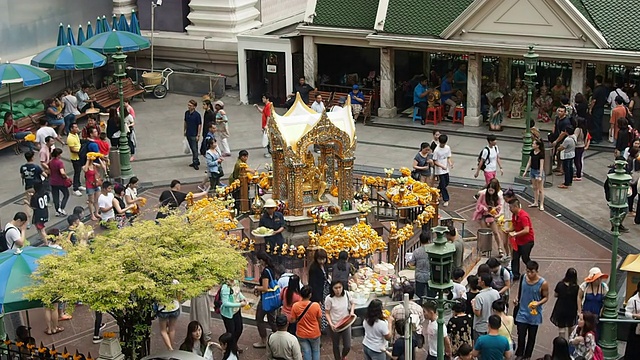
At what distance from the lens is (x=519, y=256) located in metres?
19.3

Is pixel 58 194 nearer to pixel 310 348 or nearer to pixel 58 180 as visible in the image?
pixel 58 180

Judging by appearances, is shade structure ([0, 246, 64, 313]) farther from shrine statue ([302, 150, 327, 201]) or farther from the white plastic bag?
the white plastic bag

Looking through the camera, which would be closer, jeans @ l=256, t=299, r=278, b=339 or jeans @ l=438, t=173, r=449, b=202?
jeans @ l=256, t=299, r=278, b=339

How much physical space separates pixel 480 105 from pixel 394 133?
2.50 meters

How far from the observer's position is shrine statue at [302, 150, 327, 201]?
806 inches

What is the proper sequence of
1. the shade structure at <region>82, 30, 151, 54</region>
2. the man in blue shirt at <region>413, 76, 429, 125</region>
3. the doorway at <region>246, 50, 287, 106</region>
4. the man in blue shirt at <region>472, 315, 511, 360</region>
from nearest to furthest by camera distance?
the man in blue shirt at <region>472, 315, 511, 360</region>, the man in blue shirt at <region>413, 76, 429, 125</region>, the shade structure at <region>82, 30, 151, 54</region>, the doorway at <region>246, 50, 287, 106</region>

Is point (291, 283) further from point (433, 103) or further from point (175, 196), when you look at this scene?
point (433, 103)

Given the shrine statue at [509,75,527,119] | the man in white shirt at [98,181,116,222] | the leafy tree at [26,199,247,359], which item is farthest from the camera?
the shrine statue at [509,75,527,119]

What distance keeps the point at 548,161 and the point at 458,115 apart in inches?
216

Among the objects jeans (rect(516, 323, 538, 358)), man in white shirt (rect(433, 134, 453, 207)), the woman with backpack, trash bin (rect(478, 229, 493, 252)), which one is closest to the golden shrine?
trash bin (rect(478, 229, 493, 252))

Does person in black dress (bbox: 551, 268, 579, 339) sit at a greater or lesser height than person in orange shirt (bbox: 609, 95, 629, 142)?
lesser

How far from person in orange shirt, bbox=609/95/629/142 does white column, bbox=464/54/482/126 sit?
3601mm

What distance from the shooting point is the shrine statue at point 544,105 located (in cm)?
2947

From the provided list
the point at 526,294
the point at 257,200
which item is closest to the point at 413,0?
the point at 257,200
